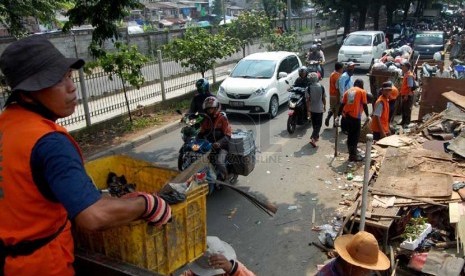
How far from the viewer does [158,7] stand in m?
71.7

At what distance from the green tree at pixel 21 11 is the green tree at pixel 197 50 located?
11.8 feet

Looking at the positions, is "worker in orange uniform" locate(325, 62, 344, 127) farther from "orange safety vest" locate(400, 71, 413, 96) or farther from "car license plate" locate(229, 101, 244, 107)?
"car license plate" locate(229, 101, 244, 107)

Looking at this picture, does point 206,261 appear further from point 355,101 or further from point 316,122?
point 316,122

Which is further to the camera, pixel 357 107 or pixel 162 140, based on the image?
pixel 162 140

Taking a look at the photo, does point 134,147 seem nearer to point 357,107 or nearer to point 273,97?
point 273,97

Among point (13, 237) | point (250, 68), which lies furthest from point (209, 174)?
point (250, 68)

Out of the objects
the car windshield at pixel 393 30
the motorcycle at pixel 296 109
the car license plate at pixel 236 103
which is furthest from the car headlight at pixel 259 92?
the car windshield at pixel 393 30

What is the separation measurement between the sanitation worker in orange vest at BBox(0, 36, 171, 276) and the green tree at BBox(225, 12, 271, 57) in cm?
1816

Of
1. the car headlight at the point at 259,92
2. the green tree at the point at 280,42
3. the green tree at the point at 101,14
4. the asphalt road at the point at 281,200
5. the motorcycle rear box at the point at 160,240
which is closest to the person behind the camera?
the motorcycle rear box at the point at 160,240

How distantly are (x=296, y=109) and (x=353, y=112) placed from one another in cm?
247

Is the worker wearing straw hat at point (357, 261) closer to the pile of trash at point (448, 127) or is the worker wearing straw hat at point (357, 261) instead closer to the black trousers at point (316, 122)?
the pile of trash at point (448, 127)

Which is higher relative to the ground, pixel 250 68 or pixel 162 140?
pixel 250 68

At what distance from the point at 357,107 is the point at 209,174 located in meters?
3.59

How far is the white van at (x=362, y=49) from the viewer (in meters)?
19.3
